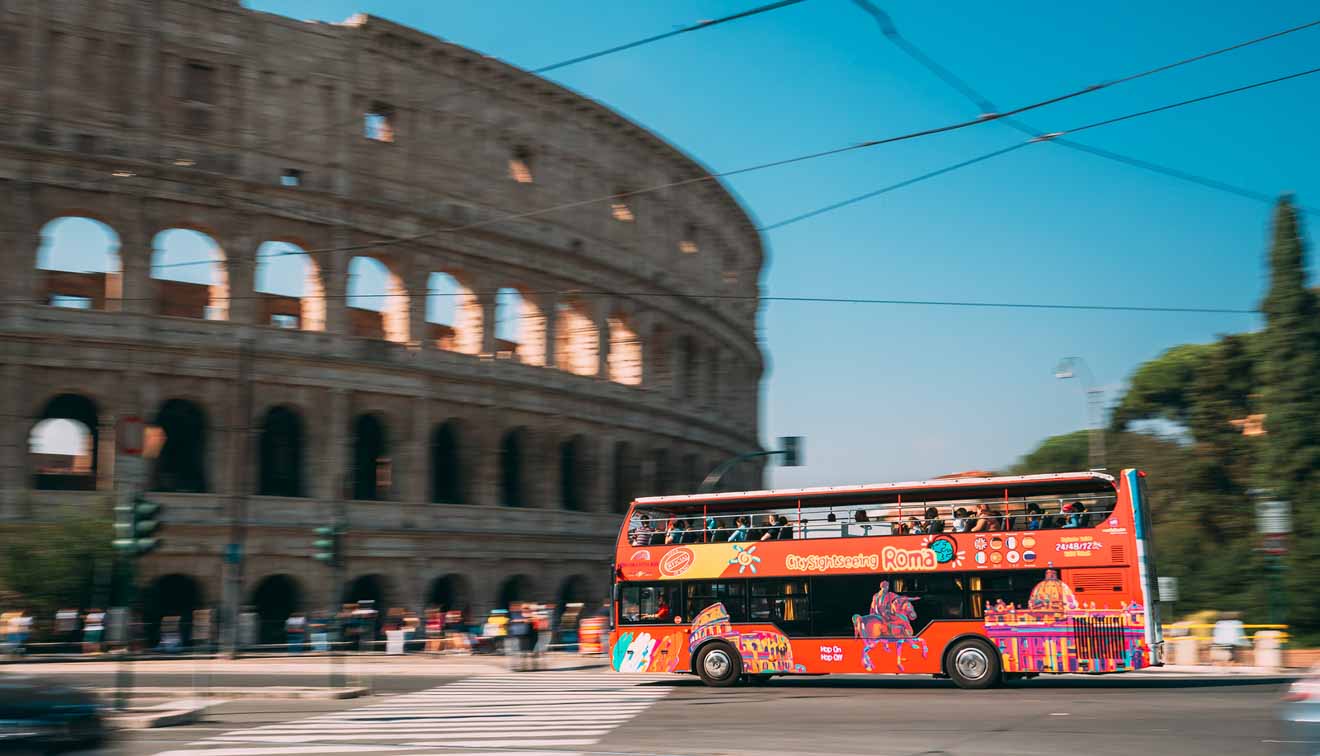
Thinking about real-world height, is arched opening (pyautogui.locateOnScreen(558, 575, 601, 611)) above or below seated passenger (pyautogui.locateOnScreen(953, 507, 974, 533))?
Result: below

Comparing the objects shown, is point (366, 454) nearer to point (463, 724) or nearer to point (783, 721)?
point (463, 724)

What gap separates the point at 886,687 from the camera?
21750 mm

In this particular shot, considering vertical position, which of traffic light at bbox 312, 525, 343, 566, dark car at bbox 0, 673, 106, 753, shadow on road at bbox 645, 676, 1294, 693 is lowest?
shadow on road at bbox 645, 676, 1294, 693

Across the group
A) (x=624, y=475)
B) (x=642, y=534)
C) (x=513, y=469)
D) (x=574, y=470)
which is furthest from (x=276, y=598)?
(x=642, y=534)

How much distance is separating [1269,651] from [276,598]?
28504 mm

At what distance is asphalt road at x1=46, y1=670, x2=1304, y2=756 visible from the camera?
1349 cm

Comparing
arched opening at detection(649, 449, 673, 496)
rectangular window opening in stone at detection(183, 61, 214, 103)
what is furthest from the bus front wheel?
arched opening at detection(649, 449, 673, 496)

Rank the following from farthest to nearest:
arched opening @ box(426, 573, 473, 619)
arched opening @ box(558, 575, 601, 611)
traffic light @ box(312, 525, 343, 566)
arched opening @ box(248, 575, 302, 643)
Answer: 1. arched opening @ box(558, 575, 601, 611)
2. arched opening @ box(426, 573, 473, 619)
3. arched opening @ box(248, 575, 302, 643)
4. traffic light @ box(312, 525, 343, 566)

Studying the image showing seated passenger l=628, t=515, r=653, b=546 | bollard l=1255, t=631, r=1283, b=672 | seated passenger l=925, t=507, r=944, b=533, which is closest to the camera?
seated passenger l=925, t=507, r=944, b=533

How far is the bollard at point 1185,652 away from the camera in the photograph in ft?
89.6

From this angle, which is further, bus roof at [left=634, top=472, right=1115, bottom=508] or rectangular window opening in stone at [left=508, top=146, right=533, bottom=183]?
rectangular window opening in stone at [left=508, top=146, right=533, bottom=183]

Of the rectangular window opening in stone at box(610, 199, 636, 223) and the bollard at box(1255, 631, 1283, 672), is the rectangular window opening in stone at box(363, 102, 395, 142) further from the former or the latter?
the bollard at box(1255, 631, 1283, 672)

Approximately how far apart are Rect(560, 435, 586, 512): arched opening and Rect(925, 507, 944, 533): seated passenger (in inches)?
1015

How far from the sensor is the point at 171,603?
1468 inches
